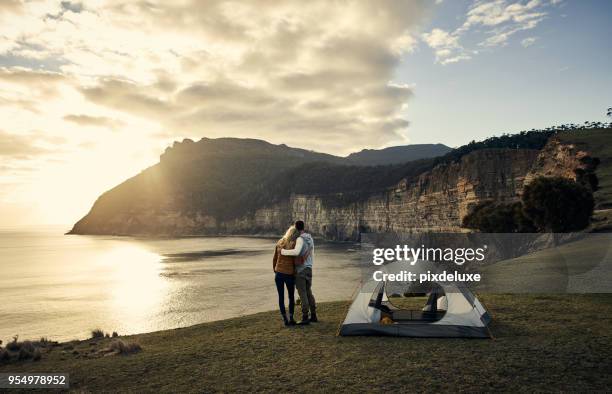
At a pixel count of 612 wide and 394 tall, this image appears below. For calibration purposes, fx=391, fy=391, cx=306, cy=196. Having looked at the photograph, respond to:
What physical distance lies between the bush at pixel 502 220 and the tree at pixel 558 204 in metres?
3.04

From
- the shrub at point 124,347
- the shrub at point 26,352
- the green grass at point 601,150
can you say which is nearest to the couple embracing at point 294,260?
the shrub at point 124,347

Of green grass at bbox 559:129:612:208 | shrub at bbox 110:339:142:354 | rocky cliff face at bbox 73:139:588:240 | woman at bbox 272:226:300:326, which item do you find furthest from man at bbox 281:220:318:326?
rocky cliff face at bbox 73:139:588:240

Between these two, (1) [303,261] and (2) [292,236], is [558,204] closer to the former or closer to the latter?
(1) [303,261]

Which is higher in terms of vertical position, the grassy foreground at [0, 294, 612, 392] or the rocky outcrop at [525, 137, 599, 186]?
the rocky outcrop at [525, 137, 599, 186]

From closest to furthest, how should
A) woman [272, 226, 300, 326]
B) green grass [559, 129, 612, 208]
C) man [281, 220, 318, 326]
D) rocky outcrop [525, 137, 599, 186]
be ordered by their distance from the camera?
man [281, 220, 318, 326]
woman [272, 226, 300, 326]
green grass [559, 129, 612, 208]
rocky outcrop [525, 137, 599, 186]

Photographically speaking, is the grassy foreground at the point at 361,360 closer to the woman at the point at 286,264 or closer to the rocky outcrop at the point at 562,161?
the woman at the point at 286,264

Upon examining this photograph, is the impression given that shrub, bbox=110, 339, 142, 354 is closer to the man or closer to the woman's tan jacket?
the woman's tan jacket

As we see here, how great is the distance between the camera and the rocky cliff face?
6078 centimetres

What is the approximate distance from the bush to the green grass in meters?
7.43

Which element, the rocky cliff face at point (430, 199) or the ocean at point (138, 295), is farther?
the rocky cliff face at point (430, 199)

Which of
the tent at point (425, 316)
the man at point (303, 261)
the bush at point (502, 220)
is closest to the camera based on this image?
the tent at point (425, 316)

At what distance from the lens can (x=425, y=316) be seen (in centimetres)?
1044

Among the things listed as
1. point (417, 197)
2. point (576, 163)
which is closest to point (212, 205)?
point (417, 197)

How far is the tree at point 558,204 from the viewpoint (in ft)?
100.0
